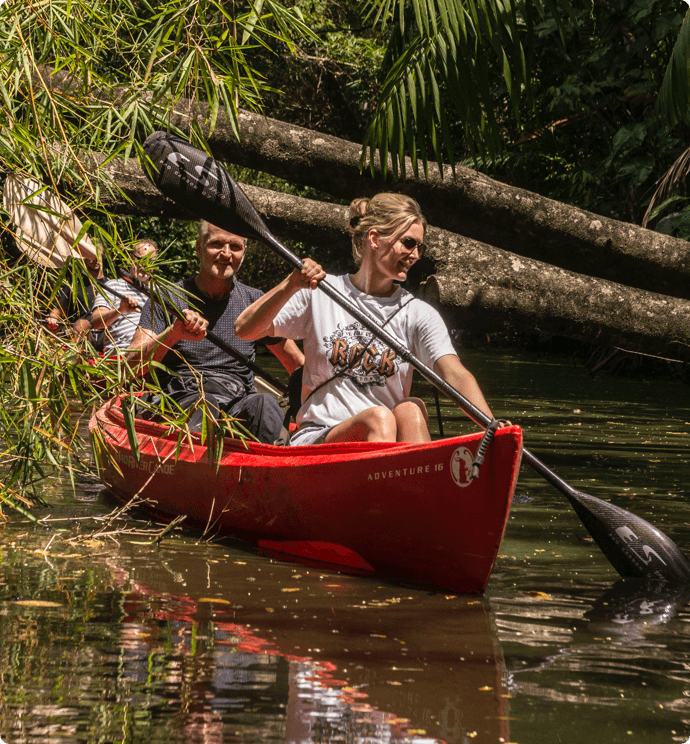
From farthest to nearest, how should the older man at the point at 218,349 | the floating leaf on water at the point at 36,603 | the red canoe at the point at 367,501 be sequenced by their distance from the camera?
the older man at the point at 218,349, the red canoe at the point at 367,501, the floating leaf on water at the point at 36,603

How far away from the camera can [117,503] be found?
5.20m

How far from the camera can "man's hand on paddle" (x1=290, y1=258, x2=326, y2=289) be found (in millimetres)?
3879

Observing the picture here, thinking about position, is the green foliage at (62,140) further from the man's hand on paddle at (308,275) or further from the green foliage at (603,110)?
the green foliage at (603,110)

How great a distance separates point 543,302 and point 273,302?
2.76 metres

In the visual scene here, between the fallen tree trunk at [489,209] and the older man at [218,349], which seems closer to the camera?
the older man at [218,349]

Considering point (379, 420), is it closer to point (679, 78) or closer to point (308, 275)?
point (308, 275)

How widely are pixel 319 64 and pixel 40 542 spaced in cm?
1408

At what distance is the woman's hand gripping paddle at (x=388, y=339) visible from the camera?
3.83 m

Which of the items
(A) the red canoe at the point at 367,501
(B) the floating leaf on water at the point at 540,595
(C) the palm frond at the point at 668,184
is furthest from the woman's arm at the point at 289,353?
(C) the palm frond at the point at 668,184

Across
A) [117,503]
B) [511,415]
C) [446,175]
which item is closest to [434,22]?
[446,175]

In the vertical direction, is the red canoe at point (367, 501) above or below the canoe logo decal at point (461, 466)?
below

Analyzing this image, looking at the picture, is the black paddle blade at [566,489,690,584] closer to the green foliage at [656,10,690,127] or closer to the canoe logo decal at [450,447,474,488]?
the canoe logo decal at [450,447,474,488]

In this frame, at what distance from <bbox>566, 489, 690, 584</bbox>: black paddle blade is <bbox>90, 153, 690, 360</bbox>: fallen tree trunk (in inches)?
93.1

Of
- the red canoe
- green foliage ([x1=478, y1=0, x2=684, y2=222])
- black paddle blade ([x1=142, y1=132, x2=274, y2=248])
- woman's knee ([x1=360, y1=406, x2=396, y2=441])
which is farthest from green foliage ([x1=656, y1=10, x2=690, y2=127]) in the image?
green foliage ([x1=478, y1=0, x2=684, y2=222])
